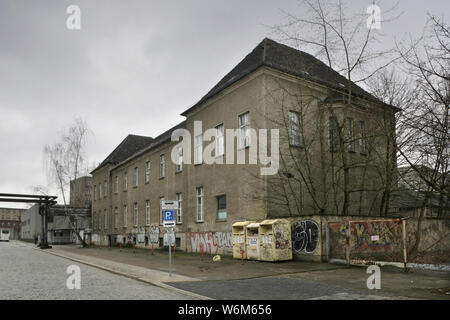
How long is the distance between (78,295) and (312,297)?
209 inches

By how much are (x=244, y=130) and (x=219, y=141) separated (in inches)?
97.5

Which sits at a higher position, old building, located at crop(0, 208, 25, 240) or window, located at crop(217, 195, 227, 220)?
window, located at crop(217, 195, 227, 220)

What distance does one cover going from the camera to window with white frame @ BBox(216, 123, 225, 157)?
23.8m

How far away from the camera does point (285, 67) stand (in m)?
21.8

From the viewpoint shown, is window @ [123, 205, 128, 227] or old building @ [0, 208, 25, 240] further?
old building @ [0, 208, 25, 240]

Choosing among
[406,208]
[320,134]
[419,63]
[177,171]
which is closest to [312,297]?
[419,63]

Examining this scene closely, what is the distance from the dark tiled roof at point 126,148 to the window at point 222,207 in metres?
23.2

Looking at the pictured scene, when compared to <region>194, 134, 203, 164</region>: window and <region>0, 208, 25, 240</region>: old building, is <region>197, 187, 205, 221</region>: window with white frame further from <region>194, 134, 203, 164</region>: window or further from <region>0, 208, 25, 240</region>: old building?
<region>0, 208, 25, 240</region>: old building

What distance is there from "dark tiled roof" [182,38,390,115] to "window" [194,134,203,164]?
204 cm

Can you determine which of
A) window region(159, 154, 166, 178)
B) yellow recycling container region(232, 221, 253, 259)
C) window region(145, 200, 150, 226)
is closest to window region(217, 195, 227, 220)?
yellow recycling container region(232, 221, 253, 259)

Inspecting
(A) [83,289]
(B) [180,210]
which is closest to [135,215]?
(B) [180,210]

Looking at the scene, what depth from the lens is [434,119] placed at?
967 cm

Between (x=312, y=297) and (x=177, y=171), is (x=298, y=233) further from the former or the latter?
(x=177, y=171)

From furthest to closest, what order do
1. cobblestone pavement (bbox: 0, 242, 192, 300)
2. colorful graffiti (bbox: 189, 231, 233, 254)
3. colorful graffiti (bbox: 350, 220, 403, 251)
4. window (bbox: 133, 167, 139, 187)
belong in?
window (bbox: 133, 167, 139, 187)
colorful graffiti (bbox: 189, 231, 233, 254)
colorful graffiti (bbox: 350, 220, 403, 251)
cobblestone pavement (bbox: 0, 242, 192, 300)
